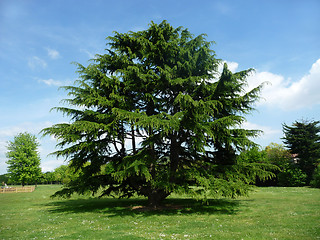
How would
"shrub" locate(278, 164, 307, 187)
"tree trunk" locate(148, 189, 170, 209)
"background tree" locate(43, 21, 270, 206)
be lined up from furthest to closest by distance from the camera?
"shrub" locate(278, 164, 307, 187) < "tree trunk" locate(148, 189, 170, 209) < "background tree" locate(43, 21, 270, 206)

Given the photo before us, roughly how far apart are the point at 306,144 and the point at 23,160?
50527 millimetres

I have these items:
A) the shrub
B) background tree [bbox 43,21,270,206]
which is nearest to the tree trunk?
background tree [bbox 43,21,270,206]

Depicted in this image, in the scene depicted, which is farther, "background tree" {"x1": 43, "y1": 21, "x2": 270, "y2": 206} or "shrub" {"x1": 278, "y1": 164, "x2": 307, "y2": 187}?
"shrub" {"x1": 278, "y1": 164, "x2": 307, "y2": 187}

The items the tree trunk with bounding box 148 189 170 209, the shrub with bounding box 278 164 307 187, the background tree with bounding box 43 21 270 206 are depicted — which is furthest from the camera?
the shrub with bounding box 278 164 307 187

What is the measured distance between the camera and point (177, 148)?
15.0 meters

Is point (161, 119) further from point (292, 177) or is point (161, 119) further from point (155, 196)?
point (292, 177)

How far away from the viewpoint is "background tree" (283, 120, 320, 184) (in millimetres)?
38500

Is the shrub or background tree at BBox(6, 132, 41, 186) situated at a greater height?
background tree at BBox(6, 132, 41, 186)

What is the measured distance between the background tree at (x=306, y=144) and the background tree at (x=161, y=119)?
31549 millimetres

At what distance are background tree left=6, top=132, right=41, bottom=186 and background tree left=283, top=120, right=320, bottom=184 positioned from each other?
154ft

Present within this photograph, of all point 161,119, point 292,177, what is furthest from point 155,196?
point 292,177

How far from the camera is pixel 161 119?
12266mm

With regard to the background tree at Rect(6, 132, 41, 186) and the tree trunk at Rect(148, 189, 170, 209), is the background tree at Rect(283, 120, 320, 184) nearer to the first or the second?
the tree trunk at Rect(148, 189, 170, 209)

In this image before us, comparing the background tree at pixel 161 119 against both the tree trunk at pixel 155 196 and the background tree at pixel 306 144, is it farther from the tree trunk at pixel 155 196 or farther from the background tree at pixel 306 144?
the background tree at pixel 306 144
